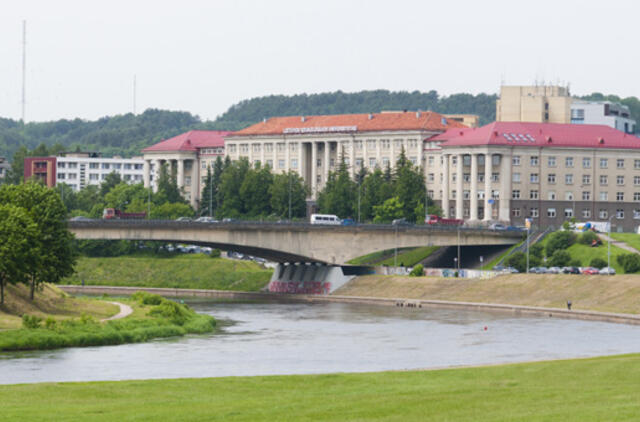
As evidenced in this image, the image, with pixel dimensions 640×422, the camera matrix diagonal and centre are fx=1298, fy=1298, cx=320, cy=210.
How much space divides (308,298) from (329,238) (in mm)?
9825

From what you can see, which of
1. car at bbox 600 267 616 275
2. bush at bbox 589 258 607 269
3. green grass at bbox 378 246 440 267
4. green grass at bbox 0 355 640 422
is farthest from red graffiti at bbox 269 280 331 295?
green grass at bbox 0 355 640 422

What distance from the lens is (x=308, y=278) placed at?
607 ft

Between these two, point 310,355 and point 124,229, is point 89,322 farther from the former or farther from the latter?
point 124,229

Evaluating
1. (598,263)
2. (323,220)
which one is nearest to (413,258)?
(323,220)

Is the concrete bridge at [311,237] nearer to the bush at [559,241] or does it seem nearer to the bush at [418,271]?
the bush at [418,271]

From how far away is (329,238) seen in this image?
181 m

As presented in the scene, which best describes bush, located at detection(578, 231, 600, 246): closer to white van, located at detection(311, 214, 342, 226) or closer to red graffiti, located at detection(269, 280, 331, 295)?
white van, located at detection(311, 214, 342, 226)

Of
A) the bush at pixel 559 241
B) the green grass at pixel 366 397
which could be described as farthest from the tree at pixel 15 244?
the bush at pixel 559 241

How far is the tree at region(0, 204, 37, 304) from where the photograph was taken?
10794 cm

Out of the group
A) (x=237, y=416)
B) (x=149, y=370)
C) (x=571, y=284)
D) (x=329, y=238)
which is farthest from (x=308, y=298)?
(x=237, y=416)

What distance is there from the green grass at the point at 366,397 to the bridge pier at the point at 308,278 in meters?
106

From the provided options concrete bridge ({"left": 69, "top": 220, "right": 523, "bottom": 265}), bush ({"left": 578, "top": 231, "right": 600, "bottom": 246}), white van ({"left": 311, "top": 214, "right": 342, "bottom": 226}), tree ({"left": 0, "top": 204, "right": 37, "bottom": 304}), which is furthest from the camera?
white van ({"left": 311, "top": 214, "right": 342, "bottom": 226})

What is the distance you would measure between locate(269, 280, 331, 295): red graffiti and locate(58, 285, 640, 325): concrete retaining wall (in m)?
2.48

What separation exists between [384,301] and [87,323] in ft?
210
